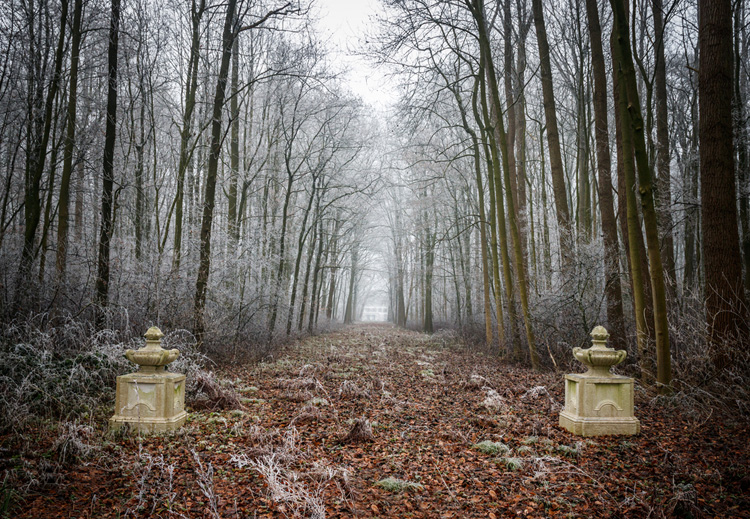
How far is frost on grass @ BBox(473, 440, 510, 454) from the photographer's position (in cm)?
415

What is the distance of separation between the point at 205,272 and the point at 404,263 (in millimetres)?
21284

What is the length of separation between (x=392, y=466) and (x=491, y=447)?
107 centimetres

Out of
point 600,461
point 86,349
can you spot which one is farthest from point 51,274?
point 600,461

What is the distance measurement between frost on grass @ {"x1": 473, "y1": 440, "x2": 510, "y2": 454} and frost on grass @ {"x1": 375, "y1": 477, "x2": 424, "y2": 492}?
110cm

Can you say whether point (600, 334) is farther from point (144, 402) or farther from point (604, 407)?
point (144, 402)

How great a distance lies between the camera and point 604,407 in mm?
4578

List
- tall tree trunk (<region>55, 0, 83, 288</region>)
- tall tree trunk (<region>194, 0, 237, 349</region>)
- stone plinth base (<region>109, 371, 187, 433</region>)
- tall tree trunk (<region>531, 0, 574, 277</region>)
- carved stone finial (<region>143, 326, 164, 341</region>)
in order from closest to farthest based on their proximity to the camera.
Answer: stone plinth base (<region>109, 371, 187, 433</region>)
carved stone finial (<region>143, 326, 164, 341</region>)
tall tree trunk (<region>55, 0, 83, 288</region>)
tall tree trunk (<region>194, 0, 237, 349</region>)
tall tree trunk (<region>531, 0, 574, 277</region>)

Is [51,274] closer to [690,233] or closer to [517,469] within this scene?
[517,469]

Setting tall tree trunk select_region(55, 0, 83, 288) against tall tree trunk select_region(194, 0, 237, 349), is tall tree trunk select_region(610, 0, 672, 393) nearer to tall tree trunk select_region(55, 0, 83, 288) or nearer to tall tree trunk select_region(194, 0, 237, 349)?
tall tree trunk select_region(194, 0, 237, 349)

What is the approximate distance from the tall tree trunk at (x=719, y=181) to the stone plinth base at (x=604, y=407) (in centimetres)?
162

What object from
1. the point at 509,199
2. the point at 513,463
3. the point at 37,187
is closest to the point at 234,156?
the point at 37,187

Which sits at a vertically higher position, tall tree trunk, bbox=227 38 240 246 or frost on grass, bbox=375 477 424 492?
tall tree trunk, bbox=227 38 240 246

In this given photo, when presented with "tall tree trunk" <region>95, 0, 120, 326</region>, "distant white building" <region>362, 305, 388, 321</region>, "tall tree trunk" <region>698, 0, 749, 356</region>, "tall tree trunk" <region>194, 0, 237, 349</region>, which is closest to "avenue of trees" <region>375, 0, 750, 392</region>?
"tall tree trunk" <region>698, 0, 749, 356</region>

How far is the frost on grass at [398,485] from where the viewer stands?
3328 millimetres
